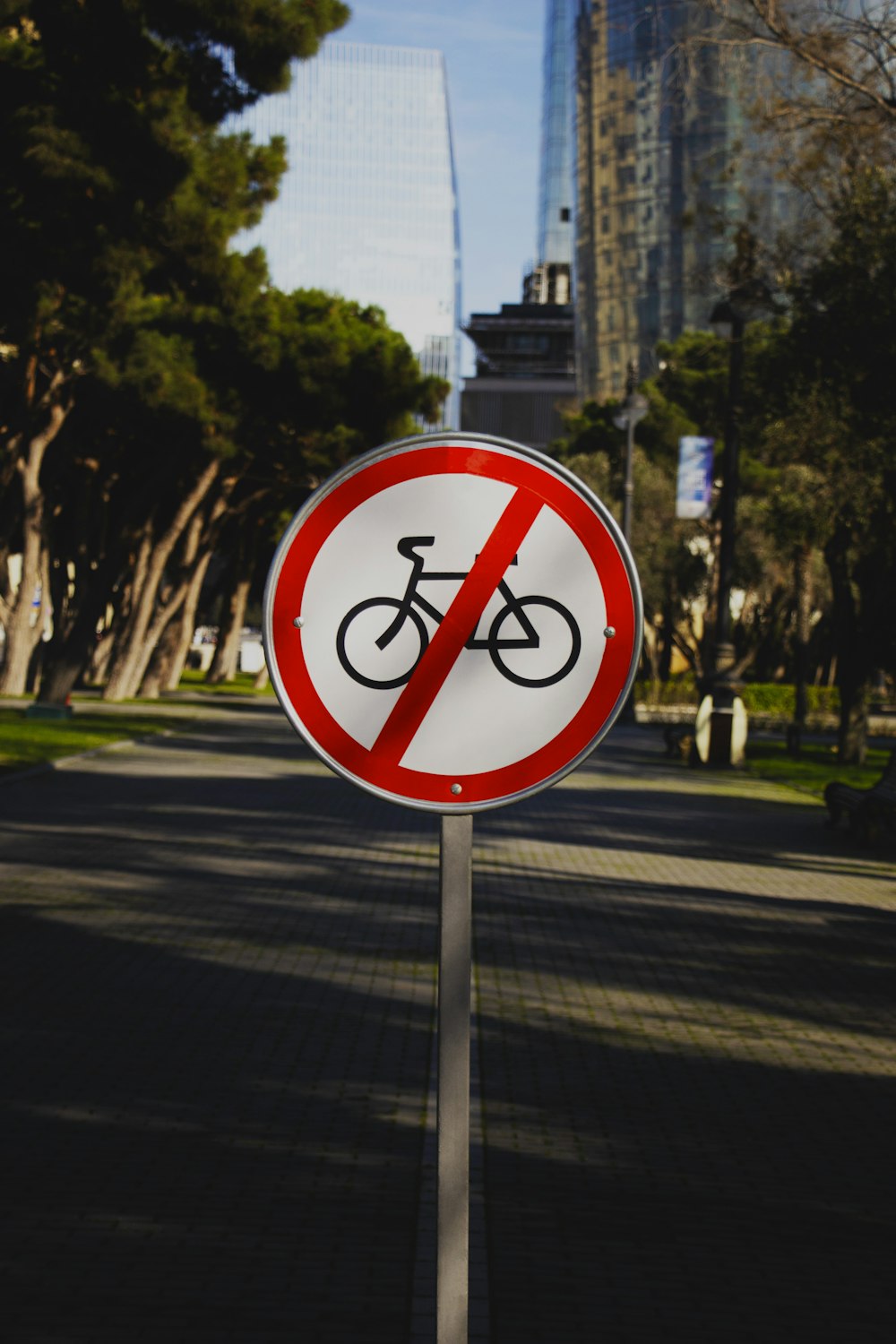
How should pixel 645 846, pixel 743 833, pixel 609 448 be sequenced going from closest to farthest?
pixel 645 846 → pixel 743 833 → pixel 609 448

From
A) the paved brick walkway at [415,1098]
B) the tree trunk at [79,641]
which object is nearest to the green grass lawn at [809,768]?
the paved brick walkway at [415,1098]

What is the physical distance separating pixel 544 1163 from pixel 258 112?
186 metres

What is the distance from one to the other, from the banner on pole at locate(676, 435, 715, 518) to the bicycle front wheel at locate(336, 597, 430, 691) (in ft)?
95.6

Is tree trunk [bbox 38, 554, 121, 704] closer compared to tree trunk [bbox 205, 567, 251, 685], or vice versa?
tree trunk [bbox 38, 554, 121, 704]

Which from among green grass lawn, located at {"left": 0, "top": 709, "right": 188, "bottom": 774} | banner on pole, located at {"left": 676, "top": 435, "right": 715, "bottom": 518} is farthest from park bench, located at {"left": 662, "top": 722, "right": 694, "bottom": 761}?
green grass lawn, located at {"left": 0, "top": 709, "right": 188, "bottom": 774}

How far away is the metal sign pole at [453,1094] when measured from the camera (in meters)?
2.62

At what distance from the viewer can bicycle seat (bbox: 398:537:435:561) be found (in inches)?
106

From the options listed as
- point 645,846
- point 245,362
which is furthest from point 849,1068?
point 245,362

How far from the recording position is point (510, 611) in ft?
8.81

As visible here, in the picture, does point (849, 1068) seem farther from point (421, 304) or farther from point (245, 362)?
point (421, 304)

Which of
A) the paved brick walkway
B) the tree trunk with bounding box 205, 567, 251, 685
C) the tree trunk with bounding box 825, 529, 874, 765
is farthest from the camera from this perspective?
the tree trunk with bounding box 205, 567, 251, 685

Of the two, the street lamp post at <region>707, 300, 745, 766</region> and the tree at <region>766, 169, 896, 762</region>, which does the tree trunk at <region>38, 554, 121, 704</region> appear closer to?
the street lamp post at <region>707, 300, 745, 766</region>

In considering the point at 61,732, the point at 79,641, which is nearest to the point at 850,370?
the point at 61,732

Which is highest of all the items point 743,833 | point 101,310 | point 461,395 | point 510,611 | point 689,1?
point 461,395
